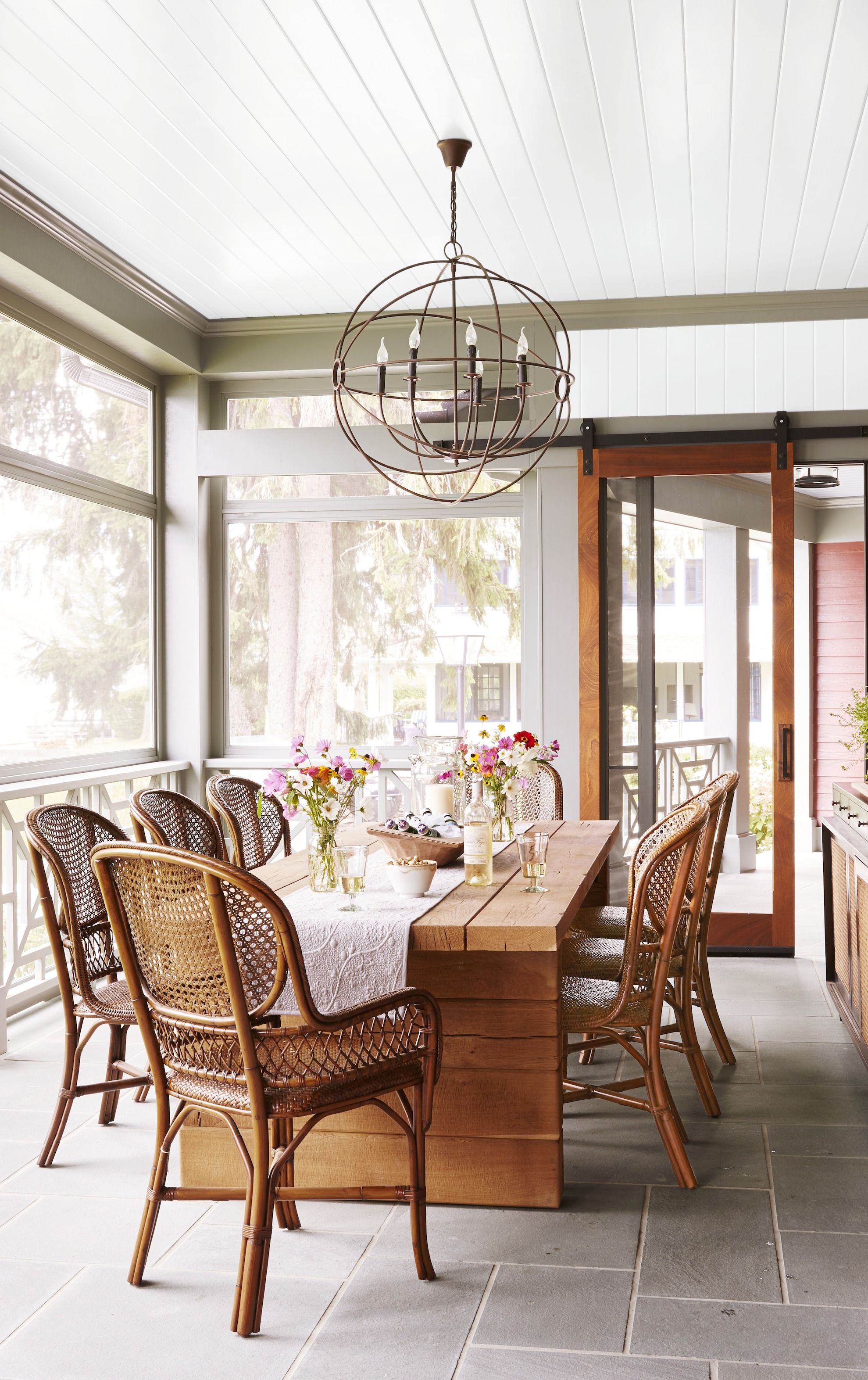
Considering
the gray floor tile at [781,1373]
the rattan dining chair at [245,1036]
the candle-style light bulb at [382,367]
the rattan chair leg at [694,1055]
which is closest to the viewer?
the gray floor tile at [781,1373]

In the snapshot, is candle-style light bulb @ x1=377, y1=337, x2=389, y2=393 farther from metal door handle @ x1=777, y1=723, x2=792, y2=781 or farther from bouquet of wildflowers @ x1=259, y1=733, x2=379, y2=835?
metal door handle @ x1=777, y1=723, x2=792, y2=781

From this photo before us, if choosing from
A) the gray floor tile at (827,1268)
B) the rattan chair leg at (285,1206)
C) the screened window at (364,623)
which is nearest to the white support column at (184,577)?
the screened window at (364,623)

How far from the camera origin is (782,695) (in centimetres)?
539

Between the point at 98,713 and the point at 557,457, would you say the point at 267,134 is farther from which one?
the point at 98,713

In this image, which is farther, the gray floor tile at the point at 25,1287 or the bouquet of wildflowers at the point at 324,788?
the bouquet of wildflowers at the point at 324,788

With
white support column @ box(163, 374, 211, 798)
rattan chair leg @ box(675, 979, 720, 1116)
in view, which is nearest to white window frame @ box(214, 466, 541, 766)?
white support column @ box(163, 374, 211, 798)

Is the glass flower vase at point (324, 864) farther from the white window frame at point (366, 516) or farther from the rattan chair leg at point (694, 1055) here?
the white window frame at point (366, 516)

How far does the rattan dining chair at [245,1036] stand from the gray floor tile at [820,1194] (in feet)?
2.93

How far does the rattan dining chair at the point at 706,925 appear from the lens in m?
3.56

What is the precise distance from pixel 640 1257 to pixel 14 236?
381 centimetres

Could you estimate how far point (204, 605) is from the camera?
5.93 meters

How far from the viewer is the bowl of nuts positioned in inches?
115

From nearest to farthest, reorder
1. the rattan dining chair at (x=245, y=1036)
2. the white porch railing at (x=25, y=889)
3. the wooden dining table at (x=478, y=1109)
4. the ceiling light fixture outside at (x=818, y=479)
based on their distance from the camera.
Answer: the rattan dining chair at (x=245, y=1036), the wooden dining table at (x=478, y=1109), the white porch railing at (x=25, y=889), the ceiling light fixture outside at (x=818, y=479)

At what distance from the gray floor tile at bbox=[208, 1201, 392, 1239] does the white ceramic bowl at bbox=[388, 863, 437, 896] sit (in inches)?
28.6
